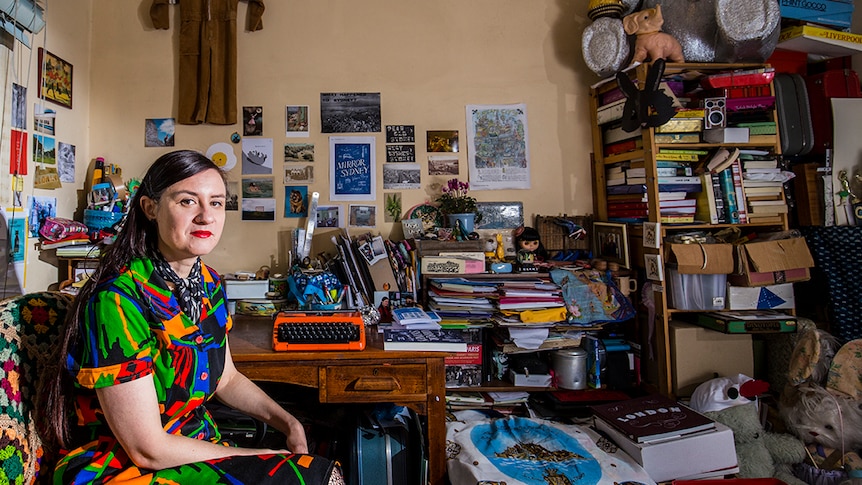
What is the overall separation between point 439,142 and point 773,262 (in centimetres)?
163

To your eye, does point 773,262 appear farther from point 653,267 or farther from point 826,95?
point 826,95

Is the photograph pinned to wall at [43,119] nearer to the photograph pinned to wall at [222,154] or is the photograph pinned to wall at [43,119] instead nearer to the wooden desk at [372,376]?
the photograph pinned to wall at [222,154]

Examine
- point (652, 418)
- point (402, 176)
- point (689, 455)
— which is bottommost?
point (689, 455)

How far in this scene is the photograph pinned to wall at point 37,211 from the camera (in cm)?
217

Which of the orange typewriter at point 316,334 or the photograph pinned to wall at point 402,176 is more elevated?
the photograph pinned to wall at point 402,176

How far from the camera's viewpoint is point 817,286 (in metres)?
2.47

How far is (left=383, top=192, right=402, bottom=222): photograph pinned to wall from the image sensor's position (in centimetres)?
270

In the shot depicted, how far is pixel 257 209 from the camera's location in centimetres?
267

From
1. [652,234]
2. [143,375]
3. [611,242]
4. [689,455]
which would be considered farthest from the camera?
[611,242]

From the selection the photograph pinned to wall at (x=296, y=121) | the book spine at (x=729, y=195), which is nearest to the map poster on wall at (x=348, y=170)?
Result: the photograph pinned to wall at (x=296, y=121)

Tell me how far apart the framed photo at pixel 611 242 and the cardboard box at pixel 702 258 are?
0.22 m

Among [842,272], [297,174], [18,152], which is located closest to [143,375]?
[18,152]

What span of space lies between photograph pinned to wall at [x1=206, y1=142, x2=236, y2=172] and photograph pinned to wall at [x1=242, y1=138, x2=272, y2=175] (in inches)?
2.4

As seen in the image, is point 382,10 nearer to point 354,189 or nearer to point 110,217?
point 354,189
